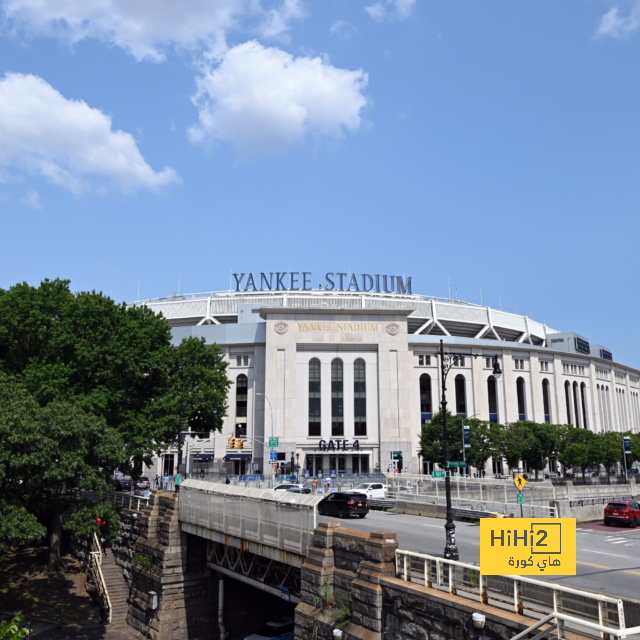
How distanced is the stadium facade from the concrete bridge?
43.6m

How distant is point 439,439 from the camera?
Answer: 80.6 metres

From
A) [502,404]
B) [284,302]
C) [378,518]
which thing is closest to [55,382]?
[378,518]

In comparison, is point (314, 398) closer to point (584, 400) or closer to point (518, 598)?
point (584, 400)

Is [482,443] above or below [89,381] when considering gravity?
below

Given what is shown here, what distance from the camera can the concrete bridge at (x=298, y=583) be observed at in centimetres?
1338

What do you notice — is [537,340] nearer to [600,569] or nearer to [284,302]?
[284,302]

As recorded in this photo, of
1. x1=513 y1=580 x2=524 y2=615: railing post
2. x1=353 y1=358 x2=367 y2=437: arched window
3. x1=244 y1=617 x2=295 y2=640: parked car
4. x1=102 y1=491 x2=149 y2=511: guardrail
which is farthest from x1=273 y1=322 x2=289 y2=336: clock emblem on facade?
x1=513 y1=580 x2=524 y2=615: railing post

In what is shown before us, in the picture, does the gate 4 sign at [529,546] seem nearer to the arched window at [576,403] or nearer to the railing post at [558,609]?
the railing post at [558,609]

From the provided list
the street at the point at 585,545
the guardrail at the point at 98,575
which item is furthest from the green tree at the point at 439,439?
the guardrail at the point at 98,575

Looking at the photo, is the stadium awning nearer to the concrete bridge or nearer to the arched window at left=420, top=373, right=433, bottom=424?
the arched window at left=420, top=373, right=433, bottom=424

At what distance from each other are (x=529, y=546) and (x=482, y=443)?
2688 inches

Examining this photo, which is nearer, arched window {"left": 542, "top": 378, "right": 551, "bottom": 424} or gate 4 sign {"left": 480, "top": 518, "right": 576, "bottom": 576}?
gate 4 sign {"left": 480, "top": 518, "right": 576, "bottom": 576}

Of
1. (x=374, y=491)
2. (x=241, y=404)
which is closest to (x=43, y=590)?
(x=374, y=491)

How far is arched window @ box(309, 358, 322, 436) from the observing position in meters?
85.4
